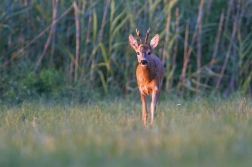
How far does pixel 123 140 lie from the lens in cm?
521

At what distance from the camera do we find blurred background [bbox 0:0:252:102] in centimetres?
1129

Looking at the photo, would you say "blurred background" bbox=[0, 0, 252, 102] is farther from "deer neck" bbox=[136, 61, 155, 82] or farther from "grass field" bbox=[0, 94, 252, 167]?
"grass field" bbox=[0, 94, 252, 167]

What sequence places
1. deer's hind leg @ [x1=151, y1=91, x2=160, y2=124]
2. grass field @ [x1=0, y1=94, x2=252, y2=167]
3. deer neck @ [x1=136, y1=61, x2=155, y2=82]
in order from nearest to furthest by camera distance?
grass field @ [x1=0, y1=94, x2=252, y2=167] < deer's hind leg @ [x1=151, y1=91, x2=160, y2=124] < deer neck @ [x1=136, y1=61, x2=155, y2=82]

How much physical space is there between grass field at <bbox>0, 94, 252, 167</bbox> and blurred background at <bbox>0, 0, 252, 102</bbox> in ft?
11.0

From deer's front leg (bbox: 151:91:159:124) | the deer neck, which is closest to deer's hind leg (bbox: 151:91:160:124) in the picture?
deer's front leg (bbox: 151:91:159:124)

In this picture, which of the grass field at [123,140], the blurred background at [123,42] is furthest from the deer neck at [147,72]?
the blurred background at [123,42]

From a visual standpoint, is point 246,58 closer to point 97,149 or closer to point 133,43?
point 133,43

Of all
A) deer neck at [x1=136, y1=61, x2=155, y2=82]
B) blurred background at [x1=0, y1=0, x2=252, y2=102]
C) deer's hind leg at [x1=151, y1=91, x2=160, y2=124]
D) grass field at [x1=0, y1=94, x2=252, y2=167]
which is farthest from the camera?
blurred background at [x1=0, y1=0, x2=252, y2=102]

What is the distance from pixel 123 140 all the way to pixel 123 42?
20.5 feet

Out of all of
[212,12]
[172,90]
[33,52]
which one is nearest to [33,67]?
[33,52]

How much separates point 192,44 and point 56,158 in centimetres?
716

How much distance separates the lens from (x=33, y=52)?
38.5 ft

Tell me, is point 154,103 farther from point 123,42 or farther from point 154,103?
point 123,42

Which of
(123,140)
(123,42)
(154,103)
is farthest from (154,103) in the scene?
(123,42)
